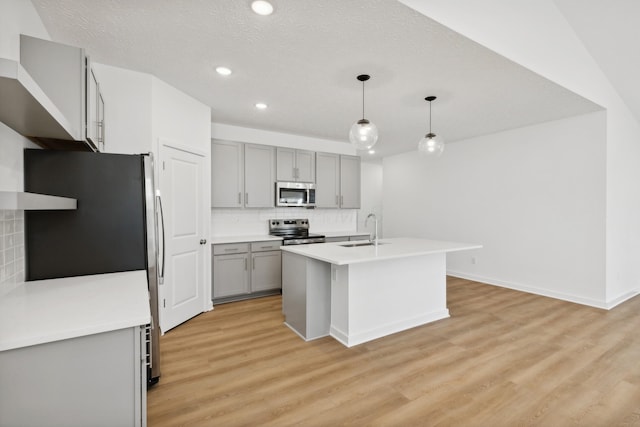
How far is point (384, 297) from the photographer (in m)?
3.11

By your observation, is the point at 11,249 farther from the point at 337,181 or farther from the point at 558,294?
the point at 558,294

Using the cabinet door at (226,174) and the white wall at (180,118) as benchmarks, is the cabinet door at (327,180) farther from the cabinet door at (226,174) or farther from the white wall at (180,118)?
the white wall at (180,118)

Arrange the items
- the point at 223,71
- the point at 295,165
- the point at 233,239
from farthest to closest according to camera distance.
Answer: the point at 295,165, the point at 233,239, the point at 223,71

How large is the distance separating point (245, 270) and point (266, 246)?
0.45 metres

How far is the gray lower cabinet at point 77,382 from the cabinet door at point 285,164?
387cm

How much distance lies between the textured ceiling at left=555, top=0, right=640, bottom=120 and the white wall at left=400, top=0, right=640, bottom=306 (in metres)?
0.07

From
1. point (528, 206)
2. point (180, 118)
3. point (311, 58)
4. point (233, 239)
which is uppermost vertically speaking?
point (311, 58)

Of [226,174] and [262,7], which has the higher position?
[262,7]

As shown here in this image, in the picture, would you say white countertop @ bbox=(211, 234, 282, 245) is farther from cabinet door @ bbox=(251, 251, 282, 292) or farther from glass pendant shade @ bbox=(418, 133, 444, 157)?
glass pendant shade @ bbox=(418, 133, 444, 157)

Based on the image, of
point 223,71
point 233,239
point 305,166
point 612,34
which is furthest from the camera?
point 305,166

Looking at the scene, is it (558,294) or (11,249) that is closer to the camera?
(11,249)

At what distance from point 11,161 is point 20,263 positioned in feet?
1.89

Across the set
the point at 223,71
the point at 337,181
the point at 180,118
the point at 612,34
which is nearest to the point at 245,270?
the point at 180,118

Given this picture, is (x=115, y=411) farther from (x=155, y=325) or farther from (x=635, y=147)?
(x=635, y=147)
